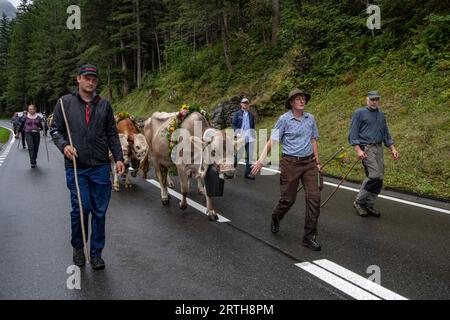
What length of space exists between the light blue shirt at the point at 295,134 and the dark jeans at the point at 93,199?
2443 millimetres

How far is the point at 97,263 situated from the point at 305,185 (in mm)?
2936

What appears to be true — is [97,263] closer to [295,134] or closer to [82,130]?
[82,130]

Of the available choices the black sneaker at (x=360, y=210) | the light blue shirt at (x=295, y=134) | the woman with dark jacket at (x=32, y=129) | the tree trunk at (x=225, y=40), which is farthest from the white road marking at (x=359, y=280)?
the tree trunk at (x=225, y=40)

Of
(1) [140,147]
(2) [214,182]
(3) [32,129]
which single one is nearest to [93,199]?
(2) [214,182]

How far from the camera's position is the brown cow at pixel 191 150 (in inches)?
256

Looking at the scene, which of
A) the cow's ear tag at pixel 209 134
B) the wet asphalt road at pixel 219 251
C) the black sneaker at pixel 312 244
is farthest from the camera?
the cow's ear tag at pixel 209 134

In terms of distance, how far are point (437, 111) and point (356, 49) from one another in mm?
7047

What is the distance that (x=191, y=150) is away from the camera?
7504 millimetres

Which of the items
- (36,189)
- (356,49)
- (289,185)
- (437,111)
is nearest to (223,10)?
(356,49)

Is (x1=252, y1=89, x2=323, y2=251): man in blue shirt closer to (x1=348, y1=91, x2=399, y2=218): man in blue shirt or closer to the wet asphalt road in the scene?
the wet asphalt road

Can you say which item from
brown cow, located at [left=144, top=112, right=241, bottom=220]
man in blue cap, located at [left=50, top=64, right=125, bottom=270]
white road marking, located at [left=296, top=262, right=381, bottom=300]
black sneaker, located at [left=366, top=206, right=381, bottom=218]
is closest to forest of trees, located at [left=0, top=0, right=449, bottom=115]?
black sneaker, located at [left=366, top=206, right=381, bottom=218]

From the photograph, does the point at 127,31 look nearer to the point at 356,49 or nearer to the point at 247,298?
the point at 356,49

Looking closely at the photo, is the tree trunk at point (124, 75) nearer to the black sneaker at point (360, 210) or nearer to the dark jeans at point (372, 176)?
the dark jeans at point (372, 176)

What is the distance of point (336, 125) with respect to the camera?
15.1m
